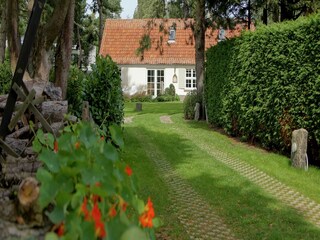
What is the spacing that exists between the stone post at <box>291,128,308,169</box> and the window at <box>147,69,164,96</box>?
29931mm

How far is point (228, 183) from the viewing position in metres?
8.57

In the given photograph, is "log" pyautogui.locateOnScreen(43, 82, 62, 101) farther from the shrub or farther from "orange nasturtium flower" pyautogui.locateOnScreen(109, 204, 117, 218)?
the shrub

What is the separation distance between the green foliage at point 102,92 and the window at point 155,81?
28.6 meters

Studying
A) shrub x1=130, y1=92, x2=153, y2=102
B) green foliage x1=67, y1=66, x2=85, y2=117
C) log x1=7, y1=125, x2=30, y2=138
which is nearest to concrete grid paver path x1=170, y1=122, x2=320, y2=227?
green foliage x1=67, y1=66, x2=85, y2=117

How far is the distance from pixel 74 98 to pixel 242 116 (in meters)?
5.24

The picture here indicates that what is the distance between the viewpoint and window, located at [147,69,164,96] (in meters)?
39.5

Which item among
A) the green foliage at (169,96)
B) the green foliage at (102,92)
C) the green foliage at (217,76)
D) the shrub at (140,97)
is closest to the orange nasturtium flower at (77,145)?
the green foliage at (102,92)

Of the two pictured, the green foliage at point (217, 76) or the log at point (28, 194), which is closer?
the log at point (28, 194)

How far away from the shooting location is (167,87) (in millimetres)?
38969

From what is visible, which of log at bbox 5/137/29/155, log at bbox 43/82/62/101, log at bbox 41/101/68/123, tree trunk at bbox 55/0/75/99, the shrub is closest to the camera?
log at bbox 5/137/29/155

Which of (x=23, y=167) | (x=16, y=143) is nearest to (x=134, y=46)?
(x=16, y=143)

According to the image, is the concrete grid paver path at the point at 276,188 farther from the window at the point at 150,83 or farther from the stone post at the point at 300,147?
the window at the point at 150,83

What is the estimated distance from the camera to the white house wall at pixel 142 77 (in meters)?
39.1

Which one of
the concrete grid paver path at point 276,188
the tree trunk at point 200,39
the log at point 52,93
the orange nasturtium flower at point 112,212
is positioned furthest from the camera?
the tree trunk at point 200,39
